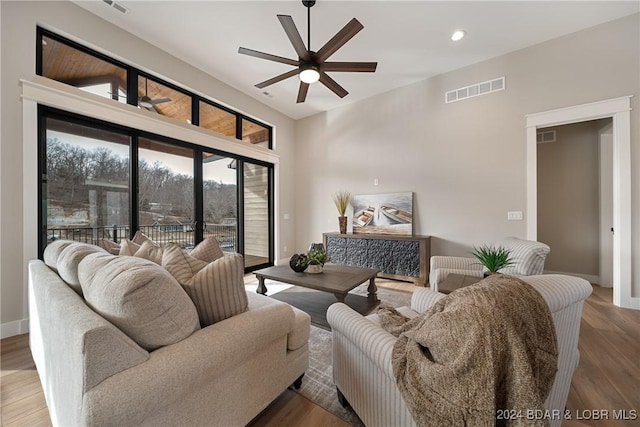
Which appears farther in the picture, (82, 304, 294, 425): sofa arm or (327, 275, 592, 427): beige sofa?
(327, 275, 592, 427): beige sofa

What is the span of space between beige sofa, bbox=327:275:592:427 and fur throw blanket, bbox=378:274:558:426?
0.42ft

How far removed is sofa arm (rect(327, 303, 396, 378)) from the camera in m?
0.99

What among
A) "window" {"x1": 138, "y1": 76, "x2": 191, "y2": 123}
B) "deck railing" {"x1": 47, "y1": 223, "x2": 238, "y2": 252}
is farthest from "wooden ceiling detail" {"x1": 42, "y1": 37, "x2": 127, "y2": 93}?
"deck railing" {"x1": 47, "y1": 223, "x2": 238, "y2": 252}

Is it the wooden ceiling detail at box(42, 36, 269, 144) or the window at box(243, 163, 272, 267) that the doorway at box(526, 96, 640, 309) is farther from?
the wooden ceiling detail at box(42, 36, 269, 144)

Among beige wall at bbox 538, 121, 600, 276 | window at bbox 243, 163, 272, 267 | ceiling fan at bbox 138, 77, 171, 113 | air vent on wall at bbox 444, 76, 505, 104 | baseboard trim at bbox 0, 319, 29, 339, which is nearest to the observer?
A: baseboard trim at bbox 0, 319, 29, 339

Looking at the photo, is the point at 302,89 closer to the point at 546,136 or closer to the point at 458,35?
the point at 458,35

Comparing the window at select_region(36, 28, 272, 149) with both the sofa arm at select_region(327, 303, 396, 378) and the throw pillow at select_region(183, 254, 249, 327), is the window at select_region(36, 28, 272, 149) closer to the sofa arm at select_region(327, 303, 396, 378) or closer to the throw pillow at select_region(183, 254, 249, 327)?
the throw pillow at select_region(183, 254, 249, 327)

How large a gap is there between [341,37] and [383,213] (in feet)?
9.56

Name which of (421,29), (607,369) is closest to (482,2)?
(421,29)

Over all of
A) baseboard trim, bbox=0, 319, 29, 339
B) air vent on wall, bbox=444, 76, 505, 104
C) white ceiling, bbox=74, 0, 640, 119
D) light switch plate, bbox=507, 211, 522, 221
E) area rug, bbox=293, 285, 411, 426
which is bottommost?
area rug, bbox=293, 285, 411, 426

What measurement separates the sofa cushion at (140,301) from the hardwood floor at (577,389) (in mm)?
840

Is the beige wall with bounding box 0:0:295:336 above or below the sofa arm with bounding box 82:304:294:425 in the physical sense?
above

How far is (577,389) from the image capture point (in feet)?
5.12

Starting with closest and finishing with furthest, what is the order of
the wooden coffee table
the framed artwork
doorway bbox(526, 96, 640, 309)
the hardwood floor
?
the hardwood floor
the wooden coffee table
doorway bbox(526, 96, 640, 309)
the framed artwork
